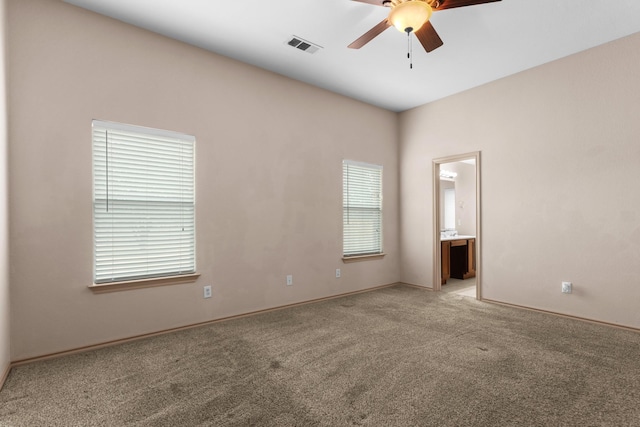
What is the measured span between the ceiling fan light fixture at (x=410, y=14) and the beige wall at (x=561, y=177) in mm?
2556

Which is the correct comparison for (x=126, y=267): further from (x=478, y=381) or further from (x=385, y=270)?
(x=385, y=270)

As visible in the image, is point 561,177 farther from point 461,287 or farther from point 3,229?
point 3,229

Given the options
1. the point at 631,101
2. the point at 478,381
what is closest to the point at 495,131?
the point at 631,101

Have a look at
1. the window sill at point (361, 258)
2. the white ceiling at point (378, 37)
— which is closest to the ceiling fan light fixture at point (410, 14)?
the white ceiling at point (378, 37)

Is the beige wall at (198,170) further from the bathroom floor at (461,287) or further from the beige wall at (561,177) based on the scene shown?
the beige wall at (561,177)

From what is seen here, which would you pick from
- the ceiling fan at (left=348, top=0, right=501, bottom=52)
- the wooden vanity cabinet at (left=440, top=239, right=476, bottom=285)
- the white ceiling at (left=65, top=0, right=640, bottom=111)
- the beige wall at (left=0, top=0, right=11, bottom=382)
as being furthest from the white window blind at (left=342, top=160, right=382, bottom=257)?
the beige wall at (left=0, top=0, right=11, bottom=382)

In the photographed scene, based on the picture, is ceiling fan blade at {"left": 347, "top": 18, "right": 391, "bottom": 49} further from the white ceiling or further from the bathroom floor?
the bathroom floor

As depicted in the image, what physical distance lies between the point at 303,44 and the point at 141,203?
2.34 metres

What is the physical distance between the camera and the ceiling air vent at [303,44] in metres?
3.38

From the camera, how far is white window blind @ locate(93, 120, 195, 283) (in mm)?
2969

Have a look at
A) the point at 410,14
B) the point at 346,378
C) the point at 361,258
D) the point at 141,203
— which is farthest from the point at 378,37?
the point at 346,378

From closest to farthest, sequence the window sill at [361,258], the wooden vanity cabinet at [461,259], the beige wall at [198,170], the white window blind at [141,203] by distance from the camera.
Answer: the beige wall at [198,170] → the white window blind at [141,203] → the window sill at [361,258] → the wooden vanity cabinet at [461,259]

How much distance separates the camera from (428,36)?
8.68ft

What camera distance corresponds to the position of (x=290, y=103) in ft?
14.1
